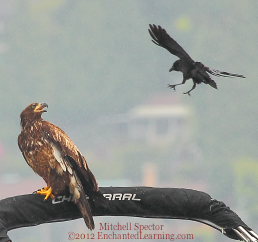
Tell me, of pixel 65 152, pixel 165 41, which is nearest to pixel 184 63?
pixel 165 41

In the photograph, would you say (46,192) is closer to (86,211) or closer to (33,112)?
(86,211)

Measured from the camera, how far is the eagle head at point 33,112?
18.3 feet

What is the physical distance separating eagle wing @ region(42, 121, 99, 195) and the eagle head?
10 cm

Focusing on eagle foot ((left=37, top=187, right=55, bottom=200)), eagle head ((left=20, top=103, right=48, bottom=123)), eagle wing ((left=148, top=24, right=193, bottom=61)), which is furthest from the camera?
eagle foot ((left=37, top=187, right=55, bottom=200))

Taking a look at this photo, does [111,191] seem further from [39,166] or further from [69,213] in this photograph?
[39,166]

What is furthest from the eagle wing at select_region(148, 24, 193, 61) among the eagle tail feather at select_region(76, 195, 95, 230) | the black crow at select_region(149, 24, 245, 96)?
the eagle tail feather at select_region(76, 195, 95, 230)

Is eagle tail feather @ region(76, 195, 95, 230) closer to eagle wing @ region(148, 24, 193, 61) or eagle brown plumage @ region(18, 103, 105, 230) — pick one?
eagle brown plumage @ region(18, 103, 105, 230)

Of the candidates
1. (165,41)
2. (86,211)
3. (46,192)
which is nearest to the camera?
(165,41)

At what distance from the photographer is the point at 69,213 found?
603 cm

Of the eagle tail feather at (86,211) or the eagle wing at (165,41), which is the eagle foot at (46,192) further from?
the eagle wing at (165,41)

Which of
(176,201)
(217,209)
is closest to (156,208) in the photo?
(176,201)

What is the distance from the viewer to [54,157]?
5.52 m

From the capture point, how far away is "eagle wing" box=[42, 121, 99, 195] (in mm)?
5508

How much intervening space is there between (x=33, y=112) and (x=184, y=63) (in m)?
1.44
